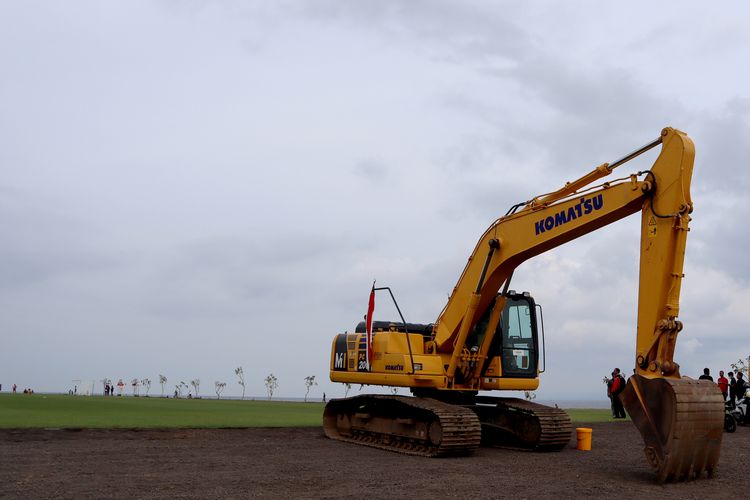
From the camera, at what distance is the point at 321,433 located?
18453 millimetres

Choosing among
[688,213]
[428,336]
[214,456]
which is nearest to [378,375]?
[428,336]

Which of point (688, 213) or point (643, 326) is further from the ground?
point (688, 213)

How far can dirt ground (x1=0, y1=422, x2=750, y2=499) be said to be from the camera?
966 centimetres

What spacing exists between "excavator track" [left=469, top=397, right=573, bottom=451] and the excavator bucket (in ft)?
14.2

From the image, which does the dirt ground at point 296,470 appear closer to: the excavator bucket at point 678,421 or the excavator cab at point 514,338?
the excavator bucket at point 678,421

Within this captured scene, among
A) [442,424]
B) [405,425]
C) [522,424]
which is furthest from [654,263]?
[405,425]

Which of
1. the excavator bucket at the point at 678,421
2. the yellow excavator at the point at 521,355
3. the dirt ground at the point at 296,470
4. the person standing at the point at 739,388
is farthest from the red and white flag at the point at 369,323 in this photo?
the person standing at the point at 739,388

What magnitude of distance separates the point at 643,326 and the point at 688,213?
186 centimetres

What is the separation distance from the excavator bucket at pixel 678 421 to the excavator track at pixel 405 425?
12.6 feet

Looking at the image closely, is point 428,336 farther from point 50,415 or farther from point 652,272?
point 50,415

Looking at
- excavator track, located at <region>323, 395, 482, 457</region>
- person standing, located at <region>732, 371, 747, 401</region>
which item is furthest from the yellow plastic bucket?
person standing, located at <region>732, 371, 747, 401</region>

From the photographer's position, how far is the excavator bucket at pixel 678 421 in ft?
33.3

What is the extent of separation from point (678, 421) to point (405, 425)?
621 centimetres

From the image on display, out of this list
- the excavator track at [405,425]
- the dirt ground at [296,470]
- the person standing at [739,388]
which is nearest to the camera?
the dirt ground at [296,470]
